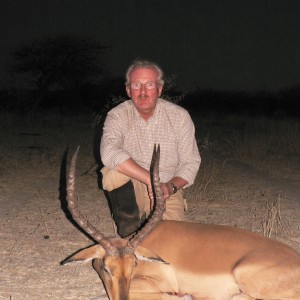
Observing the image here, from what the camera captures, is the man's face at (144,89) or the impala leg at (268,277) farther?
the man's face at (144,89)

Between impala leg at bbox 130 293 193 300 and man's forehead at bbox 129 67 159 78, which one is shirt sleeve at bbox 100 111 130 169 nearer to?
man's forehead at bbox 129 67 159 78

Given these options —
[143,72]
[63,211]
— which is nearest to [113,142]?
[143,72]

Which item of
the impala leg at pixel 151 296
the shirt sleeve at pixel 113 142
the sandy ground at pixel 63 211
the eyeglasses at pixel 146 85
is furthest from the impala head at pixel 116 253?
the eyeglasses at pixel 146 85

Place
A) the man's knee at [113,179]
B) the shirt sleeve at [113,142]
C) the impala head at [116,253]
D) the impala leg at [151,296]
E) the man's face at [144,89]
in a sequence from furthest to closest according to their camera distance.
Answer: the man's knee at [113,179], the man's face at [144,89], the shirt sleeve at [113,142], the impala leg at [151,296], the impala head at [116,253]

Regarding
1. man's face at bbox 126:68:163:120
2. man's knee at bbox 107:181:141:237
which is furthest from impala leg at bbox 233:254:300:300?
man's face at bbox 126:68:163:120

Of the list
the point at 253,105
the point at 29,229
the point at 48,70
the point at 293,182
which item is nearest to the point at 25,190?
the point at 29,229

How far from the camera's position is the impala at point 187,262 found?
3.36m

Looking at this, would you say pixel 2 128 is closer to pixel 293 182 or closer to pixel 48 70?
pixel 48 70

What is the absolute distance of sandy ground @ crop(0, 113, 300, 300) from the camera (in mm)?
4012

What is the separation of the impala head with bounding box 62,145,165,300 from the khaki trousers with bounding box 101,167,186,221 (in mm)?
1079

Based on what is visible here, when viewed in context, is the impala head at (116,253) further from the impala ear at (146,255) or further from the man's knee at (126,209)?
the man's knee at (126,209)

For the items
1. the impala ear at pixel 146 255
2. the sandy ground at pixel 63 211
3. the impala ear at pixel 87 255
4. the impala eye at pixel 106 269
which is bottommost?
the sandy ground at pixel 63 211

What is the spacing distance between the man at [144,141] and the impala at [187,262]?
2.39 ft

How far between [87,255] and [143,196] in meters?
1.35
